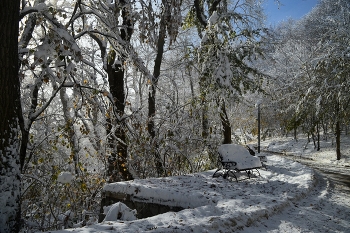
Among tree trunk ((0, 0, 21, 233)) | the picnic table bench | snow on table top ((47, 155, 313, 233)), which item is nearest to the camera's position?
tree trunk ((0, 0, 21, 233))

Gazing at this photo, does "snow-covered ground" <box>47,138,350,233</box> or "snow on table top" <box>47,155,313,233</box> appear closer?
"snow on table top" <box>47,155,313,233</box>

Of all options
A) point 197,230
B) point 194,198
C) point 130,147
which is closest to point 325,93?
point 130,147

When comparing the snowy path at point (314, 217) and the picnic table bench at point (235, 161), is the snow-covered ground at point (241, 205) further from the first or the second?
the picnic table bench at point (235, 161)

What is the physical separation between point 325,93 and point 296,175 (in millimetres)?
9158

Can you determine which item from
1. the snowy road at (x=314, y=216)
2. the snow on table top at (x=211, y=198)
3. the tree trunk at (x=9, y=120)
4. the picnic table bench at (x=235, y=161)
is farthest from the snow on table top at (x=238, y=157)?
the tree trunk at (x=9, y=120)

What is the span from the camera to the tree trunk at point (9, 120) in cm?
337

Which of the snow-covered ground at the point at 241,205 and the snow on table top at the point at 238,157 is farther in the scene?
the snow on table top at the point at 238,157

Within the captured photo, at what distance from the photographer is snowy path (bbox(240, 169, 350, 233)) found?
464cm

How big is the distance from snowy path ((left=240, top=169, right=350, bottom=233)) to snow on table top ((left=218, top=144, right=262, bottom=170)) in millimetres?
1886

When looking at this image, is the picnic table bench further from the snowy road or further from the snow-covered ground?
the snowy road

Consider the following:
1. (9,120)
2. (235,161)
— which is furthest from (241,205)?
(9,120)

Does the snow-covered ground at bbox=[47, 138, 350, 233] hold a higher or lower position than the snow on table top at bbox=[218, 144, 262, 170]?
lower

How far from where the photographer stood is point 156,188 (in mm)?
6184

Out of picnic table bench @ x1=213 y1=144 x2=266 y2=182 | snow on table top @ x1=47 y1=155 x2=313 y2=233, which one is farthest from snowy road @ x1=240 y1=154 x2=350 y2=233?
picnic table bench @ x1=213 y1=144 x2=266 y2=182
